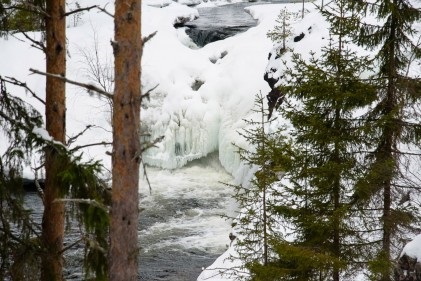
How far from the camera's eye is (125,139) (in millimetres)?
3922

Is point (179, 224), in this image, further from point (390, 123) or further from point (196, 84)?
point (390, 123)

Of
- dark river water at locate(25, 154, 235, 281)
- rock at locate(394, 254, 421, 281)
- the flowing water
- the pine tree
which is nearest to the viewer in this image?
rock at locate(394, 254, 421, 281)

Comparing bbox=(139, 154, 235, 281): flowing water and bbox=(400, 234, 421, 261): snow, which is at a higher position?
bbox=(400, 234, 421, 261): snow

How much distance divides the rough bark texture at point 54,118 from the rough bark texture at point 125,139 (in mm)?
1259

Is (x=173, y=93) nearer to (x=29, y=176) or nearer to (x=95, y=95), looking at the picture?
(x=95, y=95)

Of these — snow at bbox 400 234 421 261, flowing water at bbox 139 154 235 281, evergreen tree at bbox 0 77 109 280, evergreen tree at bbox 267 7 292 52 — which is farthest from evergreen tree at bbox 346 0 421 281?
evergreen tree at bbox 267 7 292 52

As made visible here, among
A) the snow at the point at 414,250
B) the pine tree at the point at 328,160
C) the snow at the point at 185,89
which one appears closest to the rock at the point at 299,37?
the snow at the point at 185,89

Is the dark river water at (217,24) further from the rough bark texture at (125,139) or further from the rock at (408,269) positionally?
the rough bark texture at (125,139)

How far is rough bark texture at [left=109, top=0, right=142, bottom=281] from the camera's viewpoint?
3.89 m

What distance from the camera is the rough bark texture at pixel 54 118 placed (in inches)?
197

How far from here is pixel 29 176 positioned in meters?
18.8

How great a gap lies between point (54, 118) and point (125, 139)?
1.56m

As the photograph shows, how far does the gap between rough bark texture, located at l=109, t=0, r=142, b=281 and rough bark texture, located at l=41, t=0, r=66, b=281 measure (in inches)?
49.6

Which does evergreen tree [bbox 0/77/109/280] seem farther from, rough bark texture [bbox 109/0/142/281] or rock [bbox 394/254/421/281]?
rock [bbox 394/254/421/281]
